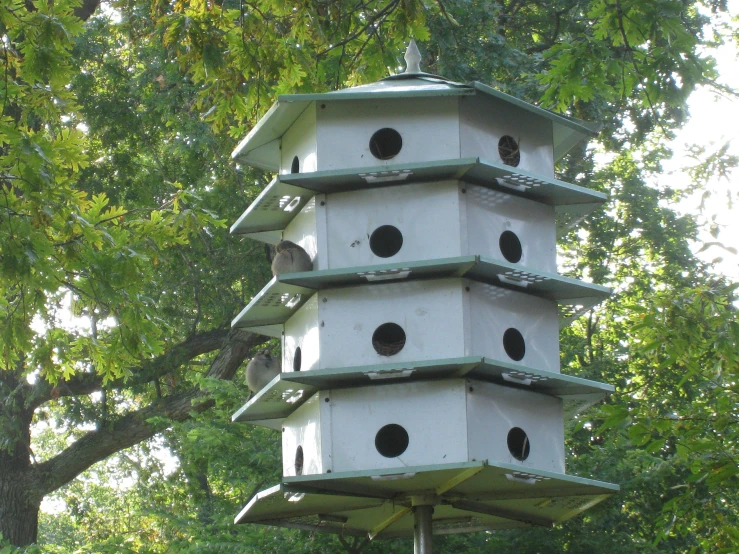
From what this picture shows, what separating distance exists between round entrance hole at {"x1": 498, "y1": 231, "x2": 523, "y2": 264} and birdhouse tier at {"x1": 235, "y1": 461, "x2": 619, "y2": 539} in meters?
1.17

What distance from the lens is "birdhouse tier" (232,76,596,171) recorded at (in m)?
5.60

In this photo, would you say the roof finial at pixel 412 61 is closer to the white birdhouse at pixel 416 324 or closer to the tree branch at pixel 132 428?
the white birdhouse at pixel 416 324

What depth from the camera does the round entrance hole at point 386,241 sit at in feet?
18.1

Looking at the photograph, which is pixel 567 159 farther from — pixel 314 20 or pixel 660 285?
pixel 314 20

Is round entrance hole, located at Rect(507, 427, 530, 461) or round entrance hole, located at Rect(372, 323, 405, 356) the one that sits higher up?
round entrance hole, located at Rect(372, 323, 405, 356)

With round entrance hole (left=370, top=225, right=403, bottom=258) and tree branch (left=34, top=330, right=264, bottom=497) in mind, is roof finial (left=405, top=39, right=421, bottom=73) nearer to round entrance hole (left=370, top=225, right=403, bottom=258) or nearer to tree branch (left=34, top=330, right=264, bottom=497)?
round entrance hole (left=370, top=225, right=403, bottom=258)

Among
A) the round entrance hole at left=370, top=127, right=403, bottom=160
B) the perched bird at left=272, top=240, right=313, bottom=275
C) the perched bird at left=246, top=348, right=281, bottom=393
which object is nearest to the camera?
the perched bird at left=272, top=240, right=313, bottom=275

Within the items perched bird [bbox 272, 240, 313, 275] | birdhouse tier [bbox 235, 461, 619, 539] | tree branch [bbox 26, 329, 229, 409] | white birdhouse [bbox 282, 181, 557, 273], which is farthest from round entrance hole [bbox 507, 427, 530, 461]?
tree branch [bbox 26, 329, 229, 409]

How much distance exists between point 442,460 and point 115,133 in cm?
825

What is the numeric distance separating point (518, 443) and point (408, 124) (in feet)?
5.52

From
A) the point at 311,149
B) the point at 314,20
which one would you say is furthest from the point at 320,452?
the point at 314,20

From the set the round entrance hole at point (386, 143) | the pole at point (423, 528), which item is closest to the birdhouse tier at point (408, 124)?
the round entrance hole at point (386, 143)

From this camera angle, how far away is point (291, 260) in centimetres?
548

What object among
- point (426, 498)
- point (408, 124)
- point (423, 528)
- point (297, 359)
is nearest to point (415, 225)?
point (408, 124)
